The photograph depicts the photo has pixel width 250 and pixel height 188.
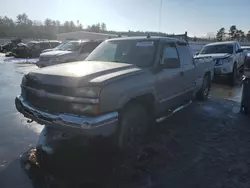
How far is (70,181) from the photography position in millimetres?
3369

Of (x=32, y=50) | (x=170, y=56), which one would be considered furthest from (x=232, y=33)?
(x=170, y=56)

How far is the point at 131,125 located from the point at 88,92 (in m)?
1.11

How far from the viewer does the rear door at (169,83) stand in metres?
4.79

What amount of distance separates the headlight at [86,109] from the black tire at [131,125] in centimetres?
60

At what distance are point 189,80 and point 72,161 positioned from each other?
3.53 meters

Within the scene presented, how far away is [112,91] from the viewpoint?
358cm

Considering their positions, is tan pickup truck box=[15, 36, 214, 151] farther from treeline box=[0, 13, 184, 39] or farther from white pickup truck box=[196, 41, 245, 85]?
treeline box=[0, 13, 184, 39]

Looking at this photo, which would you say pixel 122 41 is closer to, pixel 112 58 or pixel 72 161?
pixel 112 58

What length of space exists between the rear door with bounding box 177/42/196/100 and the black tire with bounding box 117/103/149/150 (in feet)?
5.68

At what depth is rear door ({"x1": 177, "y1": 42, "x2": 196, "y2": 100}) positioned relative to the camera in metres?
5.83

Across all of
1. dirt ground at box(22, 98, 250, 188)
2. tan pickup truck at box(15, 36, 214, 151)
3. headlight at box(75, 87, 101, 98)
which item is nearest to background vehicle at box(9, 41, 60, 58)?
tan pickup truck at box(15, 36, 214, 151)

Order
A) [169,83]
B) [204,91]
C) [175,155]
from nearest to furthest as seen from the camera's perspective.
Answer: [175,155] < [169,83] < [204,91]

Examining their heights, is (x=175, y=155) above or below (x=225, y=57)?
below

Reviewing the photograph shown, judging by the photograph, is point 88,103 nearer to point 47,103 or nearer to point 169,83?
point 47,103
